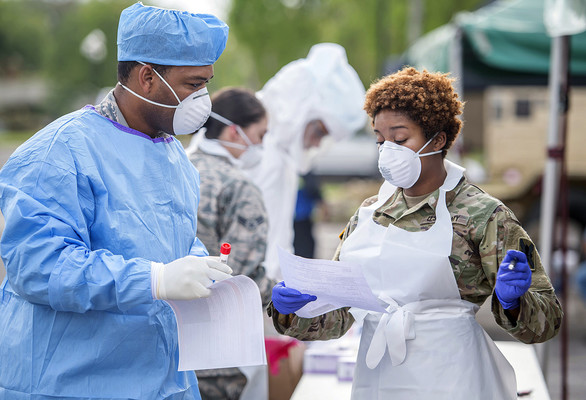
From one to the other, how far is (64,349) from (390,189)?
1.23 metres

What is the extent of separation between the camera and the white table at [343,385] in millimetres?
3457

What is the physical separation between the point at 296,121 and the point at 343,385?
6.04ft

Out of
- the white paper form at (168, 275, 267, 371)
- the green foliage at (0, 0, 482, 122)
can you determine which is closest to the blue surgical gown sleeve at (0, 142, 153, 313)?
the white paper form at (168, 275, 267, 371)

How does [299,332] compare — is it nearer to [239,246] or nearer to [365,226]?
[365,226]

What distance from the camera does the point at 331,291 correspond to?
87.7 inches

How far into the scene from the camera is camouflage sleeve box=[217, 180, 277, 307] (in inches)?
128

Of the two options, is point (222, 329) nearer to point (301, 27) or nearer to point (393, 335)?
point (393, 335)

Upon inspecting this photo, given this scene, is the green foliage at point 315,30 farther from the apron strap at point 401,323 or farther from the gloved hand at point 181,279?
the gloved hand at point 181,279

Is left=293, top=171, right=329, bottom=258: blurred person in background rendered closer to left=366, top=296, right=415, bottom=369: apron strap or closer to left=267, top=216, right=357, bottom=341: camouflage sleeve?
left=267, top=216, right=357, bottom=341: camouflage sleeve

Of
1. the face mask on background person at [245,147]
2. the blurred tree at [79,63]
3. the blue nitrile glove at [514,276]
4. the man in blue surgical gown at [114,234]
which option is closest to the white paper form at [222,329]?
the man in blue surgical gown at [114,234]

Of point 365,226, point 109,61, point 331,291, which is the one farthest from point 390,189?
point 109,61

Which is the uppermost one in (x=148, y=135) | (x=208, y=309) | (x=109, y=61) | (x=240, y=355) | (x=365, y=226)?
(x=109, y=61)

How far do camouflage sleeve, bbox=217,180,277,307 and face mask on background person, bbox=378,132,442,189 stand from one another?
96 cm

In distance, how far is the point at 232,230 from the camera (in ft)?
10.7
